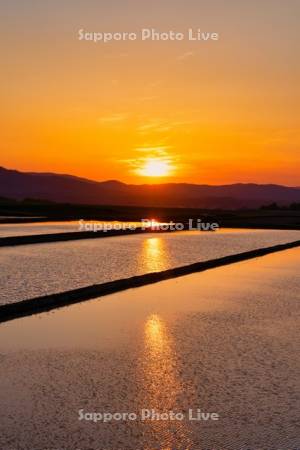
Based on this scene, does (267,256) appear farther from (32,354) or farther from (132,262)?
(32,354)

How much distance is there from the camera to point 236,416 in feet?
14.3

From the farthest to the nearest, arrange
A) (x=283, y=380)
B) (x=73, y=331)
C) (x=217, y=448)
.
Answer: (x=73, y=331) < (x=283, y=380) < (x=217, y=448)

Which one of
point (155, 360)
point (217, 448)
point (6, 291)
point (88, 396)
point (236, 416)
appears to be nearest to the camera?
point (217, 448)

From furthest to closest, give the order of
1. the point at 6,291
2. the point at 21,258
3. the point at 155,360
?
the point at 21,258 < the point at 6,291 < the point at 155,360

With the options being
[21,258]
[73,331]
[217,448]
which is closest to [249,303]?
[73,331]

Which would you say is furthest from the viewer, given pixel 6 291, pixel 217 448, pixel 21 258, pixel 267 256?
pixel 267 256

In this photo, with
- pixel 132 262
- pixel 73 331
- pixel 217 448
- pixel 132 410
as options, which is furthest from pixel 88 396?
pixel 132 262

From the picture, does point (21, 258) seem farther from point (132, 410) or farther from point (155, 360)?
point (132, 410)

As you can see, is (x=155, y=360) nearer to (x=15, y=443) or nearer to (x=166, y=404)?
(x=166, y=404)

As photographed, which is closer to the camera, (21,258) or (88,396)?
(88,396)

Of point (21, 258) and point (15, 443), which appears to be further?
point (21, 258)

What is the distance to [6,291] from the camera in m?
9.51

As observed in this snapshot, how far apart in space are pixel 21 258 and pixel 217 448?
11869 millimetres

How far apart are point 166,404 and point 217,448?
776 mm
